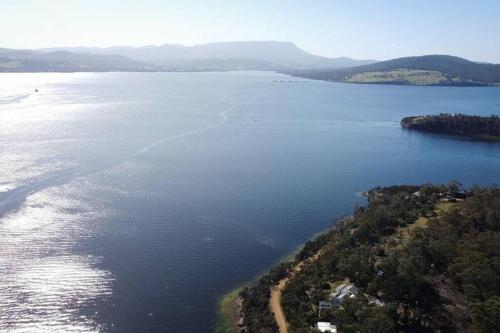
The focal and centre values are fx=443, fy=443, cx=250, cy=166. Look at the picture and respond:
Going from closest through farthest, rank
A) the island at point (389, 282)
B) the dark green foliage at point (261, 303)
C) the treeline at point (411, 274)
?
the treeline at point (411, 274) → the island at point (389, 282) → the dark green foliage at point (261, 303)

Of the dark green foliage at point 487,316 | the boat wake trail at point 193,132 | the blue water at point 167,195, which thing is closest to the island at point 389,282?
the dark green foliage at point 487,316

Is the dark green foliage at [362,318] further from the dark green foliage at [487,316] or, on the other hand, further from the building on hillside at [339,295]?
the dark green foliage at [487,316]

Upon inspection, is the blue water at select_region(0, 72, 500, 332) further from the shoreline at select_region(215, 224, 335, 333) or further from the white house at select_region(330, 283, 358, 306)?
the white house at select_region(330, 283, 358, 306)

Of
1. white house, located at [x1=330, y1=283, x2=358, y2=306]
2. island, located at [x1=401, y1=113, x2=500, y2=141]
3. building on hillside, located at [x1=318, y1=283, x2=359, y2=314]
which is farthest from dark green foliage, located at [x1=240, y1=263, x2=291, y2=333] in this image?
island, located at [x1=401, y1=113, x2=500, y2=141]

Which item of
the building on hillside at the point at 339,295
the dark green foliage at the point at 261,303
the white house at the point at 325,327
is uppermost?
the building on hillside at the point at 339,295

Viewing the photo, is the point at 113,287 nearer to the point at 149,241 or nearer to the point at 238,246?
the point at 149,241

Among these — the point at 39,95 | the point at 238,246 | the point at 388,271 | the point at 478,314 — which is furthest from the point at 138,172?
the point at 39,95

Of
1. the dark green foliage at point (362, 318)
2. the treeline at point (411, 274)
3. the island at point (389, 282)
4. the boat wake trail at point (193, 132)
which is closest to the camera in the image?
the dark green foliage at point (362, 318)

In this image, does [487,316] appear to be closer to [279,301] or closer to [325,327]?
[325,327]
